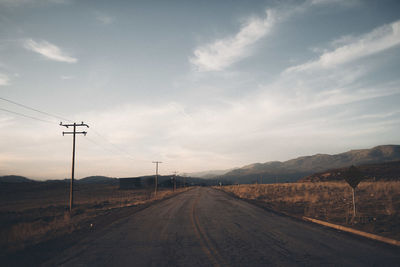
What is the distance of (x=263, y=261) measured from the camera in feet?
20.9

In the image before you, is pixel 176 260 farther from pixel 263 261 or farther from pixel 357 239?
pixel 357 239

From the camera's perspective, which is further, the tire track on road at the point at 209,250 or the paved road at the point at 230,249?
the paved road at the point at 230,249

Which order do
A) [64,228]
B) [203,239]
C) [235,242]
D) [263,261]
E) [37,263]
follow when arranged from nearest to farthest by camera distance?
[263,261] < [37,263] < [235,242] < [203,239] < [64,228]

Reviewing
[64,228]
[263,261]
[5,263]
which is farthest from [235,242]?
[64,228]

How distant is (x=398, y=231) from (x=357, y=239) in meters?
1.95

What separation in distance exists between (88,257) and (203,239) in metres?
4.11

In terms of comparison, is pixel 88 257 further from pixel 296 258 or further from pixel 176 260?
pixel 296 258

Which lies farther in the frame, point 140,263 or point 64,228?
point 64,228

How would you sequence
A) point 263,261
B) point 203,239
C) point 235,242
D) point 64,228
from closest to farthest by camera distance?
point 263,261 → point 235,242 → point 203,239 → point 64,228

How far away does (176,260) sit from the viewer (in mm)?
6641

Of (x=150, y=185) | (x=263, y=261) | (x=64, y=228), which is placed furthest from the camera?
(x=150, y=185)

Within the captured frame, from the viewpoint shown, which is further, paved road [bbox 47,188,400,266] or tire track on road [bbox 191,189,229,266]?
paved road [bbox 47,188,400,266]

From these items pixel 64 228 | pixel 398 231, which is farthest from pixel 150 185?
pixel 398 231

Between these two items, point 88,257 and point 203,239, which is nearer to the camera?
point 88,257
